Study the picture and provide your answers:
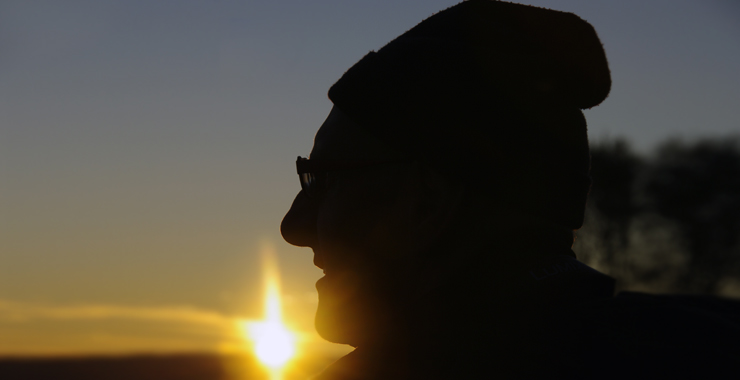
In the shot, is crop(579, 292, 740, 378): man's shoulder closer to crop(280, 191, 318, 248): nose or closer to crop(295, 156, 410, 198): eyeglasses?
crop(295, 156, 410, 198): eyeglasses

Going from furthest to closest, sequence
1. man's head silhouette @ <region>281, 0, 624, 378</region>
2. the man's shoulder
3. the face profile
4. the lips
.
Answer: the lips → the face profile → man's head silhouette @ <region>281, 0, 624, 378</region> → the man's shoulder

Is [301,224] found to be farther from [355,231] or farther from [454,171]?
[454,171]

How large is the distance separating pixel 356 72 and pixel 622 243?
2938 cm

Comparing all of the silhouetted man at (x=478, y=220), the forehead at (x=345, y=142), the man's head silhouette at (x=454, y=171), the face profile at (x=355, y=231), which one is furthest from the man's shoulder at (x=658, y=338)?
the forehead at (x=345, y=142)

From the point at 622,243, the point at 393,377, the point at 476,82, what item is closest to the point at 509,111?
the point at 476,82

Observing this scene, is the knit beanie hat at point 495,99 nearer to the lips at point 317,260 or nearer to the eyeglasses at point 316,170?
the eyeglasses at point 316,170

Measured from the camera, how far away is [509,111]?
2.25 metres

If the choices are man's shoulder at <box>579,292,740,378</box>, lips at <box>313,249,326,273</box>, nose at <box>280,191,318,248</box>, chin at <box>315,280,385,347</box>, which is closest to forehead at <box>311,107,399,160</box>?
nose at <box>280,191,318,248</box>

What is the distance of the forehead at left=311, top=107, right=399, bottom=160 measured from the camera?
246cm

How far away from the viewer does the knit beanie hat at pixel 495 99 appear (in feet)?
7.29

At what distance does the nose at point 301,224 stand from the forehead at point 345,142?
20 cm

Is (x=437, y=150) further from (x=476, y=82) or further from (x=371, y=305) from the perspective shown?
(x=371, y=305)

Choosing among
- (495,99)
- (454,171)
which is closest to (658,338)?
(454,171)

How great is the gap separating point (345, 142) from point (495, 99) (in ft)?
2.00
